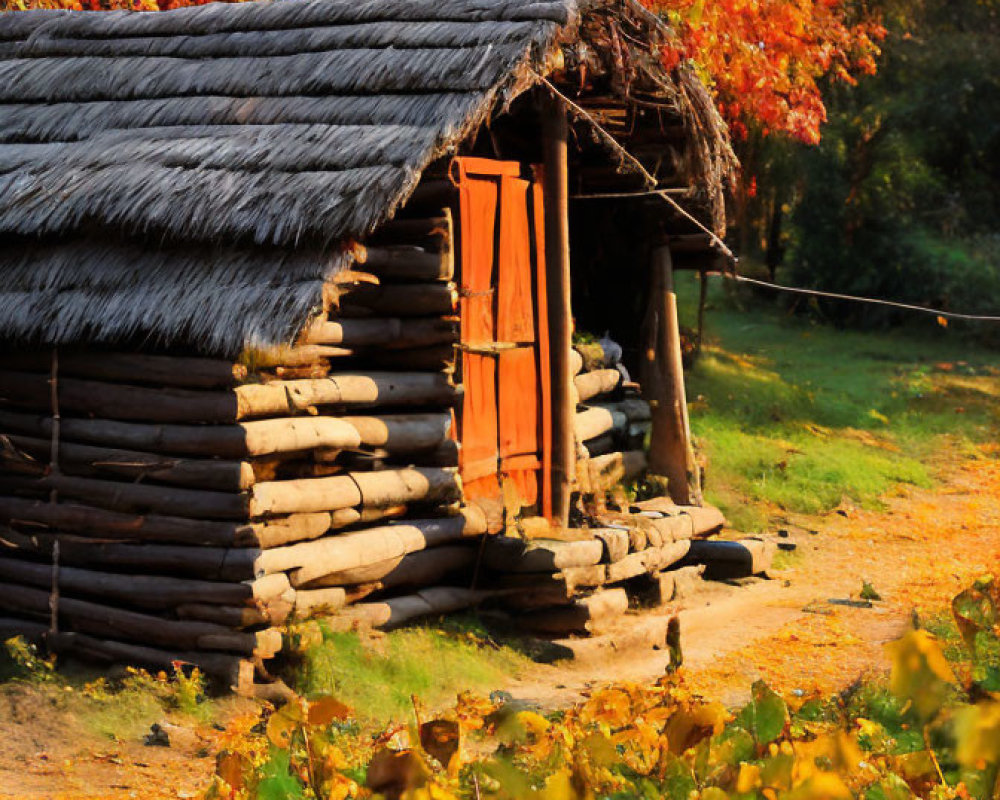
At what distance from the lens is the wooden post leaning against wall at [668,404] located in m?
13.1

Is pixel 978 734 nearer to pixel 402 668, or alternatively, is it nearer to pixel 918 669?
pixel 918 669

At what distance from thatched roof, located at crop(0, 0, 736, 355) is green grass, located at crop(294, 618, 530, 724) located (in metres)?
1.96

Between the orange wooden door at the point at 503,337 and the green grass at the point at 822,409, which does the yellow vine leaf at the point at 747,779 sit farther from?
the green grass at the point at 822,409

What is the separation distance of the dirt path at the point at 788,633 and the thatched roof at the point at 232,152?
7.45 feet

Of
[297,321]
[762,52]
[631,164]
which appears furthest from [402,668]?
[762,52]

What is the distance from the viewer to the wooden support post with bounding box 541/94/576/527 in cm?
1039

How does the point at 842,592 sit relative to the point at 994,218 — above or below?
below

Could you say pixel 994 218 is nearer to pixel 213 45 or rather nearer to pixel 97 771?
pixel 213 45

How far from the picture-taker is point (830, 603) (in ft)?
36.3

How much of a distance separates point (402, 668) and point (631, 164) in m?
5.15

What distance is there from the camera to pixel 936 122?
25672mm

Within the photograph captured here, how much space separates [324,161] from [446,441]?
2.19 meters

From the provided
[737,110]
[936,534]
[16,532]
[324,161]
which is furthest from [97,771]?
[737,110]

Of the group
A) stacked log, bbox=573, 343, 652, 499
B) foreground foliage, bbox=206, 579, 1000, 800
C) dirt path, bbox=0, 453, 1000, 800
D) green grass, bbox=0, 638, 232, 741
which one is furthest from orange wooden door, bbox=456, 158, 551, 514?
foreground foliage, bbox=206, 579, 1000, 800
